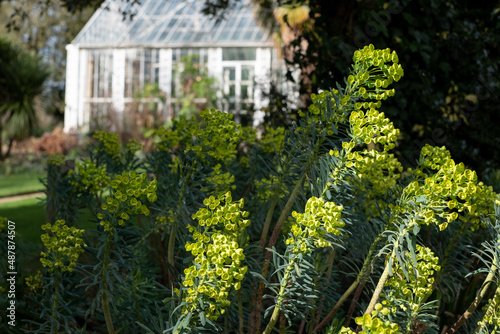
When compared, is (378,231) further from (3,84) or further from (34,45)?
(34,45)

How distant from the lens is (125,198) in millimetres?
1345

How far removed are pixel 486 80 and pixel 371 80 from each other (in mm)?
2681

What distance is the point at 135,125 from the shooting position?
42.5ft

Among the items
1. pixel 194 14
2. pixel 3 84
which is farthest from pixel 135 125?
pixel 194 14

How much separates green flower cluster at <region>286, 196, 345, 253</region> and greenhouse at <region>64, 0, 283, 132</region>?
13.4 m

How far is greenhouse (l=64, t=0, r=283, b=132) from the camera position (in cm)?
1526

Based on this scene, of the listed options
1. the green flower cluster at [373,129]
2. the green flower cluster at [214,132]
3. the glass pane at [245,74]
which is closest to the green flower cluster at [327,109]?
the green flower cluster at [373,129]

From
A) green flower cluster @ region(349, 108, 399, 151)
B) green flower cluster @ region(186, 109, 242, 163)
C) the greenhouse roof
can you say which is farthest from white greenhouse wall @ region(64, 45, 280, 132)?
green flower cluster @ region(349, 108, 399, 151)

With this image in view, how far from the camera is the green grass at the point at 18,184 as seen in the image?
8.29 m

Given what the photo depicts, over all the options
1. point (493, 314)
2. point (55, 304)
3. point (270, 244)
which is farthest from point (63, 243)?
point (493, 314)

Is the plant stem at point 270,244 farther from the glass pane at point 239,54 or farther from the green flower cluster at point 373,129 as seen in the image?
the glass pane at point 239,54

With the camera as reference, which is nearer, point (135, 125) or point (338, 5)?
point (338, 5)

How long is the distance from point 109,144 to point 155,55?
14.2 meters

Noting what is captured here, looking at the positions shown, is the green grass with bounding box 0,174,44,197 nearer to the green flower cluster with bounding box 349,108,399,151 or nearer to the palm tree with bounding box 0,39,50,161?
the palm tree with bounding box 0,39,50,161
